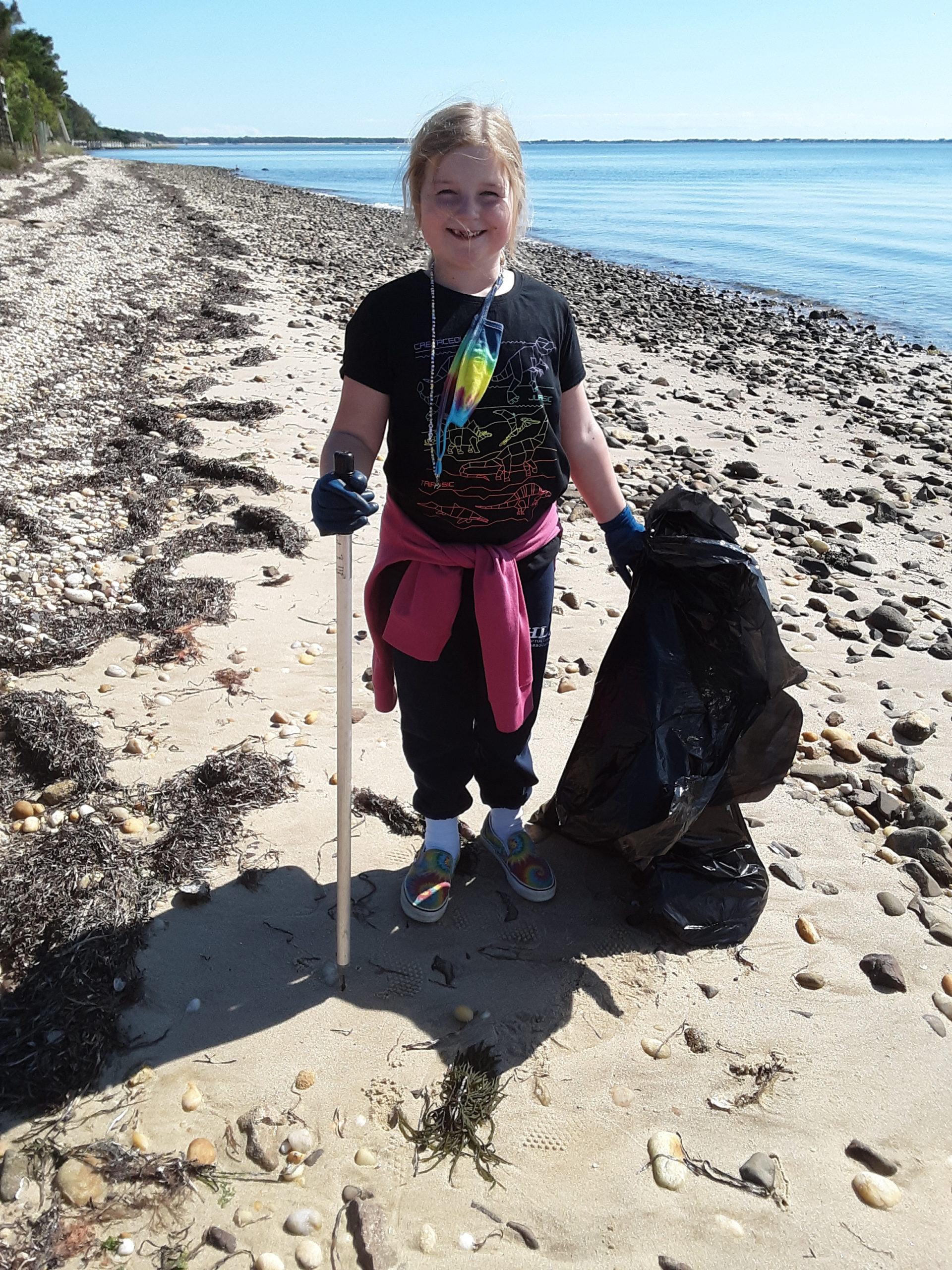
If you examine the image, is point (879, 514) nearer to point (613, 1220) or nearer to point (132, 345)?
point (613, 1220)

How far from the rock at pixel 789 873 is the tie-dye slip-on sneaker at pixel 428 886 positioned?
3.79 ft

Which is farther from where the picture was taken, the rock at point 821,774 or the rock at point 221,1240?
the rock at point 821,774

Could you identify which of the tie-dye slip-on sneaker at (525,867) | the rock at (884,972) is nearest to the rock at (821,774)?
the rock at (884,972)

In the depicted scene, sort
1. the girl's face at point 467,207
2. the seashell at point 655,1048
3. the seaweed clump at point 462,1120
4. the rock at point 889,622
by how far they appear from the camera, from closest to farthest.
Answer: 1. the seaweed clump at point 462,1120
2. the girl's face at point 467,207
3. the seashell at point 655,1048
4. the rock at point 889,622

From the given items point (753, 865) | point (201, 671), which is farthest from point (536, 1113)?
point (201, 671)

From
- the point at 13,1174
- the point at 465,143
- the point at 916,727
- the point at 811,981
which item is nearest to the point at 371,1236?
the point at 13,1174

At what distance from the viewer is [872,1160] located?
7.11ft

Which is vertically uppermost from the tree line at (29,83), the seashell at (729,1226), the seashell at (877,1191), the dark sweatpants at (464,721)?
the tree line at (29,83)

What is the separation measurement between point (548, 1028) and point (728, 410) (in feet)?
26.2

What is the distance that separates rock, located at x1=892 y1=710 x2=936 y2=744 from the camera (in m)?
3.91

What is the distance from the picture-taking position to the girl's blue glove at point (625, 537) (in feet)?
9.23

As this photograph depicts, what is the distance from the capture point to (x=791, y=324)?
1470cm

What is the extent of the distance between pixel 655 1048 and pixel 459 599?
1.39 meters

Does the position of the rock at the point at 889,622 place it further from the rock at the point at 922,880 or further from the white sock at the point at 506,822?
the white sock at the point at 506,822
